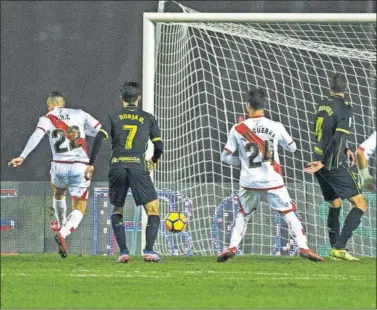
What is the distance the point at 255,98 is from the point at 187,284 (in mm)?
2775

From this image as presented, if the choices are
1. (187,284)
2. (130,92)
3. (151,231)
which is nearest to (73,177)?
(151,231)

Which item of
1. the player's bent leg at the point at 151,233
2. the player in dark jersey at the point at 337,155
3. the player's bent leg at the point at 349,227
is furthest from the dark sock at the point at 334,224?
the player's bent leg at the point at 151,233

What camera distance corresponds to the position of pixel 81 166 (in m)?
12.1

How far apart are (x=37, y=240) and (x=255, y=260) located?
483 centimetres

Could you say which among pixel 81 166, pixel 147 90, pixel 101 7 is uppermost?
pixel 101 7

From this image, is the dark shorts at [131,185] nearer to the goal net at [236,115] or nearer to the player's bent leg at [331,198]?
the player's bent leg at [331,198]

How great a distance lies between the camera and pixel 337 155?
36.8 ft

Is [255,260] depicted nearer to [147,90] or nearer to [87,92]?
[147,90]

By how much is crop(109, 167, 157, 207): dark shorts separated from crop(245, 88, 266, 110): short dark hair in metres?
1.10

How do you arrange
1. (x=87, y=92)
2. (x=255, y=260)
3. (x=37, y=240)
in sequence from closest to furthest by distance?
1. (x=255, y=260)
2. (x=37, y=240)
3. (x=87, y=92)

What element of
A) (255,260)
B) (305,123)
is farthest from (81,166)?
(305,123)

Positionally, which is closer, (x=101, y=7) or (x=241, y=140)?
(x=241, y=140)

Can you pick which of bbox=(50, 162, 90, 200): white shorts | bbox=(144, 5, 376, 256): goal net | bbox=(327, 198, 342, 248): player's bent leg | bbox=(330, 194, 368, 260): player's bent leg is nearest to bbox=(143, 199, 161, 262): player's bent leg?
bbox=(50, 162, 90, 200): white shorts

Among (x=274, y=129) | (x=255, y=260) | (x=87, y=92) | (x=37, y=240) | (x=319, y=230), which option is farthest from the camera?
(x=87, y=92)
